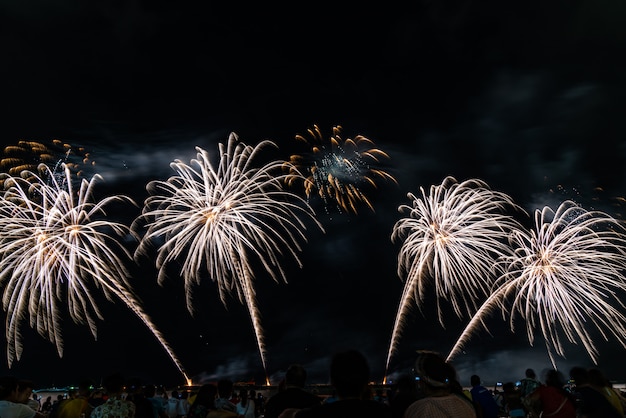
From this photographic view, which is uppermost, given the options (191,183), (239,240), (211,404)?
(191,183)

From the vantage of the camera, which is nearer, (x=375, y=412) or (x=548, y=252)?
(x=375, y=412)

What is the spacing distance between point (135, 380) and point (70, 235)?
2416 centimetres

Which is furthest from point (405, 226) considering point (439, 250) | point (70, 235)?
point (70, 235)

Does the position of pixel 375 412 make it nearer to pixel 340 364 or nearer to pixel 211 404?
pixel 340 364

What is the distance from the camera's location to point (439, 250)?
37.2 m

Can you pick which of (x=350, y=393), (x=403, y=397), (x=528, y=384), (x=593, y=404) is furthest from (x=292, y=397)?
(x=528, y=384)

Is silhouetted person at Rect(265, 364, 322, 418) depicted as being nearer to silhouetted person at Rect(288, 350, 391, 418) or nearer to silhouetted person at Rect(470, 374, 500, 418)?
silhouetted person at Rect(288, 350, 391, 418)

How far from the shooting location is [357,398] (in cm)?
455

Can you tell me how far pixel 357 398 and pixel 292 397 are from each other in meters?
2.51

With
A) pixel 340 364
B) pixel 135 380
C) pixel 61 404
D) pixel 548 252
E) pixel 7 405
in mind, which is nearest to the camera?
pixel 340 364

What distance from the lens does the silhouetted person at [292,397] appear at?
6770 mm

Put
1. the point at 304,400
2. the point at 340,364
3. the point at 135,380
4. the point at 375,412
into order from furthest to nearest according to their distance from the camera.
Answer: the point at 135,380 < the point at 304,400 < the point at 340,364 < the point at 375,412

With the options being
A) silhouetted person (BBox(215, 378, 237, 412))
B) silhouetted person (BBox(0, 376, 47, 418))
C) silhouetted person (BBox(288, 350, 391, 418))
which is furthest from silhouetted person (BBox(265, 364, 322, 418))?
silhouetted person (BBox(0, 376, 47, 418))

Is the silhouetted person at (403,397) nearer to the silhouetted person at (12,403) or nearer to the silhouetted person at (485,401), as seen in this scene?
the silhouetted person at (485,401)
